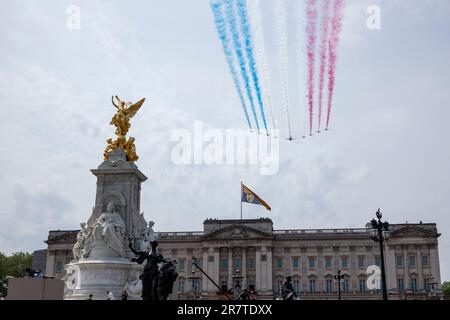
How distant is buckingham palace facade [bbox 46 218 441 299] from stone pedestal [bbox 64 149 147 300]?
203 feet

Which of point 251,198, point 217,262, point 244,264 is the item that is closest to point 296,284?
point 244,264

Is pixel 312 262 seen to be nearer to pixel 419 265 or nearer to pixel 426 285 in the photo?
pixel 419 265

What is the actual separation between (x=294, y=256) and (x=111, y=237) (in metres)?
69.9

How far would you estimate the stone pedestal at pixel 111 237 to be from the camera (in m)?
31.9

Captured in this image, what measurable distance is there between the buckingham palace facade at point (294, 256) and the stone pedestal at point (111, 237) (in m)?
62.0

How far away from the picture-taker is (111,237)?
32.9 m

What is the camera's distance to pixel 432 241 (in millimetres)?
95750

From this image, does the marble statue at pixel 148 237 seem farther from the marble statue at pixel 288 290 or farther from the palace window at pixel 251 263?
the palace window at pixel 251 263

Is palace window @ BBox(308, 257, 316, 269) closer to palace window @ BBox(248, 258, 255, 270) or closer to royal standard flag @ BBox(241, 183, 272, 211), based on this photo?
palace window @ BBox(248, 258, 255, 270)

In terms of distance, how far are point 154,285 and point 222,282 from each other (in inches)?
3060

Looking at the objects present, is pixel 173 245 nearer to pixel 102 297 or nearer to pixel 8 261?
pixel 8 261

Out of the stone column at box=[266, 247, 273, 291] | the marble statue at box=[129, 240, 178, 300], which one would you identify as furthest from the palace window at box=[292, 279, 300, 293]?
the marble statue at box=[129, 240, 178, 300]

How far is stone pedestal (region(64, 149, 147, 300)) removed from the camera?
31.9 m
